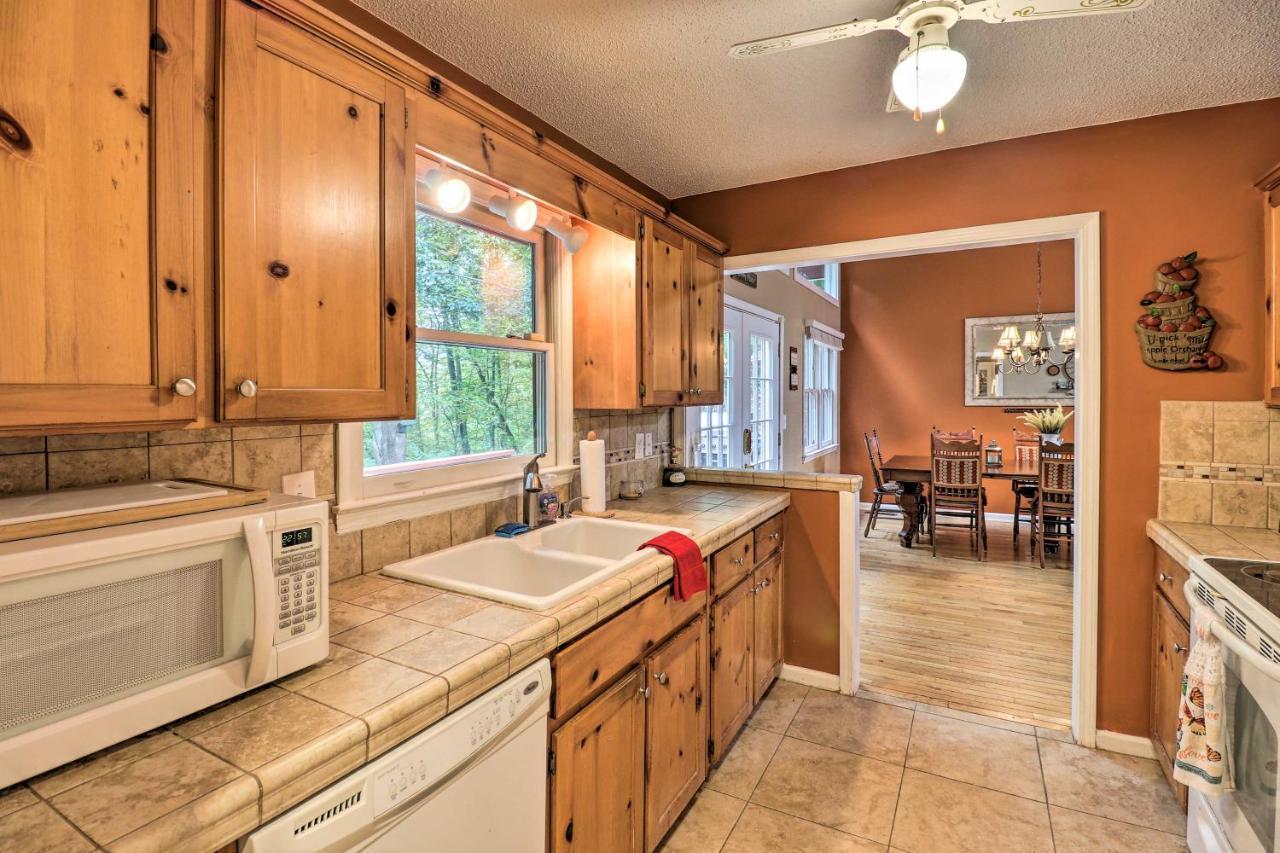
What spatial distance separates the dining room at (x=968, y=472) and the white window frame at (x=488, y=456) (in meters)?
1.97

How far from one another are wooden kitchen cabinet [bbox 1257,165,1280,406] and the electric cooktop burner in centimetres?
79

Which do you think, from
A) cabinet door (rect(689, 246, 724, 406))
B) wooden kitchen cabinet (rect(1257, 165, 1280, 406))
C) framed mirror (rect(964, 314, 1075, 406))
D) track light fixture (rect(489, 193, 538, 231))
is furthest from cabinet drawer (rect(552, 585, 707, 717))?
framed mirror (rect(964, 314, 1075, 406))

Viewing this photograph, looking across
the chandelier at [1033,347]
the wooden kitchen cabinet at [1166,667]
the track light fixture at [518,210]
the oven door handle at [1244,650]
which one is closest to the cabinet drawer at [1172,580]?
the wooden kitchen cabinet at [1166,667]

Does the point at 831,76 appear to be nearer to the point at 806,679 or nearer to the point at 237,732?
the point at 237,732

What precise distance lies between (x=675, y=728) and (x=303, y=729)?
49.4 inches

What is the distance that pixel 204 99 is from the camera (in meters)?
1.05

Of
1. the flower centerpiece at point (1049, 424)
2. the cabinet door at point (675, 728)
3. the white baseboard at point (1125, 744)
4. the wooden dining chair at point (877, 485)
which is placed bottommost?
the white baseboard at point (1125, 744)

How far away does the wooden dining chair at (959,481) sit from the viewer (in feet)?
16.8

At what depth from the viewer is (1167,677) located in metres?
2.12

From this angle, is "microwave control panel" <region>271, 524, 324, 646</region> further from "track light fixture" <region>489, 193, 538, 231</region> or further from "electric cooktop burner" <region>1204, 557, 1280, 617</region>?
"electric cooktop burner" <region>1204, 557, 1280, 617</region>

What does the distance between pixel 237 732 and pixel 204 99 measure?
1.04 meters

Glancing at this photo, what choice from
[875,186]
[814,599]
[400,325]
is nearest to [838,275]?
[875,186]

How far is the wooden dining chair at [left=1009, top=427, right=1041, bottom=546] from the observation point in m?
5.35

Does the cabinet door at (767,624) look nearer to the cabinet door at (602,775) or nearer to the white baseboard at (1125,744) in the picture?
the cabinet door at (602,775)
